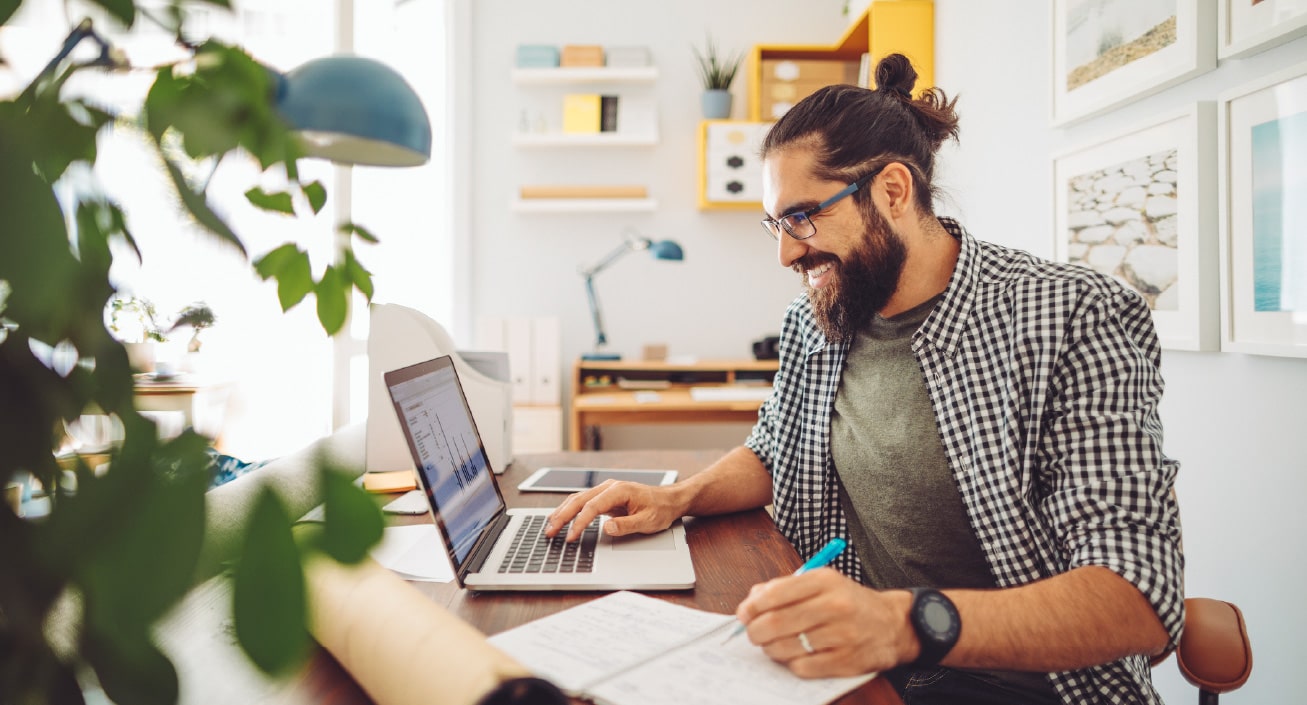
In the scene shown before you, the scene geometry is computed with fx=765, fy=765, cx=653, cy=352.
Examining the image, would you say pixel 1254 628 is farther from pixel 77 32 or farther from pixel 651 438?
pixel 651 438

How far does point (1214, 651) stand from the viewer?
0.91m

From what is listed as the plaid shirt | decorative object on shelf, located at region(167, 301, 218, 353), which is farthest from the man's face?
decorative object on shelf, located at region(167, 301, 218, 353)

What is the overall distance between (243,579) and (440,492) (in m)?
0.77

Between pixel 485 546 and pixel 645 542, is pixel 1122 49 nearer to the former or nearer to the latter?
pixel 645 542

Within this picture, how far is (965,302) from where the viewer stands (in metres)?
1.16

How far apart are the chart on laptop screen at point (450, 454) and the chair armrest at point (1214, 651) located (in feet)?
2.90

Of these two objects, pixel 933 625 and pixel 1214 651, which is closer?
pixel 933 625

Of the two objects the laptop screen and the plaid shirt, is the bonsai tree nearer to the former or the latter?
the laptop screen

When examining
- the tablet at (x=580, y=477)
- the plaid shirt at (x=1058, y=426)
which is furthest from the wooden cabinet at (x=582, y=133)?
the plaid shirt at (x=1058, y=426)

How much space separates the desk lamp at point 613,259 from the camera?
3.29 m

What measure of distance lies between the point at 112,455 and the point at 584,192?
3636 millimetres

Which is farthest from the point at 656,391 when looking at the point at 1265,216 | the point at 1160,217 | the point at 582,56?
the point at 1265,216

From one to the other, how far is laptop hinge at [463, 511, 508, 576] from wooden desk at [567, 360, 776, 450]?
1992 millimetres

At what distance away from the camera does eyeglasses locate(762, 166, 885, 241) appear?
51.8 inches
